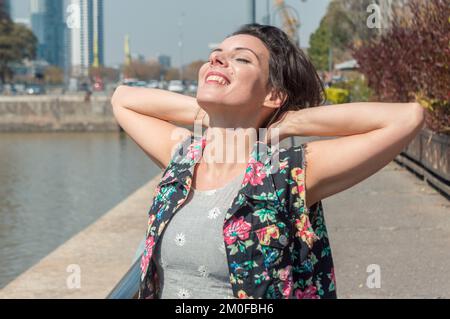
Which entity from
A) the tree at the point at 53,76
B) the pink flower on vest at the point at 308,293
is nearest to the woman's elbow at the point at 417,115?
the pink flower on vest at the point at 308,293

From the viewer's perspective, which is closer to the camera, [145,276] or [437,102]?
[145,276]

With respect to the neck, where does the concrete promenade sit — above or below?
below

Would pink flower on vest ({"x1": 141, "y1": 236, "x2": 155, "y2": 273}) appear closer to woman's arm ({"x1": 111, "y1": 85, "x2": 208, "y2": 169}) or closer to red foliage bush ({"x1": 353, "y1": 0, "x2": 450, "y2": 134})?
woman's arm ({"x1": 111, "y1": 85, "x2": 208, "y2": 169})

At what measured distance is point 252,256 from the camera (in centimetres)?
221

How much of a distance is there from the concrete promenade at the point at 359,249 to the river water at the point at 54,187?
239 cm

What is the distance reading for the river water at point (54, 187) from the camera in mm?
15820

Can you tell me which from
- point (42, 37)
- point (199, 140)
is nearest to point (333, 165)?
point (199, 140)

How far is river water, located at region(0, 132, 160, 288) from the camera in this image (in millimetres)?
15820

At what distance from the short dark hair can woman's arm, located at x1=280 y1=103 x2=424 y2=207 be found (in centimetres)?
21

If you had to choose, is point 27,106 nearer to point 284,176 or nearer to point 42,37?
point 284,176

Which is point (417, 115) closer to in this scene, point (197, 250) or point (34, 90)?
point (197, 250)

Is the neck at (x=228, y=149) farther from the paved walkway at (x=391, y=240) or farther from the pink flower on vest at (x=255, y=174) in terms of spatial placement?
the paved walkway at (x=391, y=240)

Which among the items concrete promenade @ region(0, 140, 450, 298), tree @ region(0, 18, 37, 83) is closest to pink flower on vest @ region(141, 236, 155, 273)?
concrete promenade @ region(0, 140, 450, 298)

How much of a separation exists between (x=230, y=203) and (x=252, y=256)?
0.19 meters
